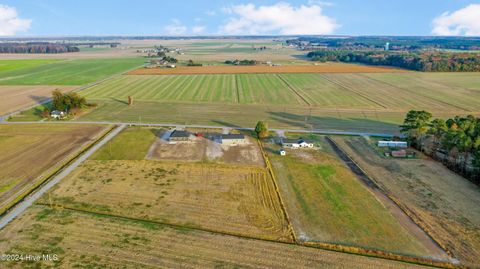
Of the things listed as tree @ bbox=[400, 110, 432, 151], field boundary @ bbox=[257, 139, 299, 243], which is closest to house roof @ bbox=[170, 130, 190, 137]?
field boundary @ bbox=[257, 139, 299, 243]

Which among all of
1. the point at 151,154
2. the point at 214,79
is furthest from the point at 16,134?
the point at 214,79

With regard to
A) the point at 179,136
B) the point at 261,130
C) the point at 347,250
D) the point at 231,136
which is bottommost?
the point at 347,250

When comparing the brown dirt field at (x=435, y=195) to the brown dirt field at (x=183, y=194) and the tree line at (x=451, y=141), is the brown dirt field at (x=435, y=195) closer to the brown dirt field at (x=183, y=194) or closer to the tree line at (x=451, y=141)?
the tree line at (x=451, y=141)

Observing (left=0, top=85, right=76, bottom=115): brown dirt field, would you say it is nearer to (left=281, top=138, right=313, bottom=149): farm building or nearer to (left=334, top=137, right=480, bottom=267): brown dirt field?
(left=281, top=138, right=313, bottom=149): farm building

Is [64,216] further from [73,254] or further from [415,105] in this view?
[415,105]

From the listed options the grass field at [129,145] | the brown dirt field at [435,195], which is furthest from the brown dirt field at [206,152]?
the brown dirt field at [435,195]

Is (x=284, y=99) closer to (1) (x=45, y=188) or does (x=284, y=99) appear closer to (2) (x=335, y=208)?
(2) (x=335, y=208)

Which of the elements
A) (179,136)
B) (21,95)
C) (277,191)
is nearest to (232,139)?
(179,136)

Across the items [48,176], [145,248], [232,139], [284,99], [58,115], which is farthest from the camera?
[284,99]
